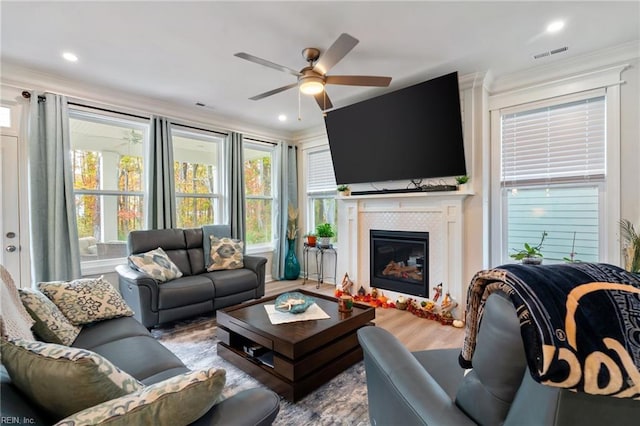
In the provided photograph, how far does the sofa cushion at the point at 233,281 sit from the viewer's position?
329 centimetres

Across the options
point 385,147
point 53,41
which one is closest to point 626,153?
point 385,147

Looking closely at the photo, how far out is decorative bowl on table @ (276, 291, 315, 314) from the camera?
2.30 meters

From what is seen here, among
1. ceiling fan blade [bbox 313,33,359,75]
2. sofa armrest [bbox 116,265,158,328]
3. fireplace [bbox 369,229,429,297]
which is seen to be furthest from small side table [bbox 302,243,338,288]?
ceiling fan blade [bbox 313,33,359,75]

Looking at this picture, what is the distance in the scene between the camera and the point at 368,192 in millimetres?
3980

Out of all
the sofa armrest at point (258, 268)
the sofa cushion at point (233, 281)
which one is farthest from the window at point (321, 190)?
the sofa cushion at point (233, 281)

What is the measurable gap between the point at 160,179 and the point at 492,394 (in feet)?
13.1

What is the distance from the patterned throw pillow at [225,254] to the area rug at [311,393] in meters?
1.00

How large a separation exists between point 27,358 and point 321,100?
280cm

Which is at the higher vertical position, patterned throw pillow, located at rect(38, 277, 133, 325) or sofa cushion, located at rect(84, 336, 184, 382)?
patterned throw pillow, located at rect(38, 277, 133, 325)

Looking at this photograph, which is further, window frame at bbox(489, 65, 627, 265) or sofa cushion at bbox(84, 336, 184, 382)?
window frame at bbox(489, 65, 627, 265)

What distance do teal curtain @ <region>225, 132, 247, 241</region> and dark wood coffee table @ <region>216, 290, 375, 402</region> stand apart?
2.26 metres

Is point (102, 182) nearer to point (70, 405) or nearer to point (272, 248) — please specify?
point (272, 248)

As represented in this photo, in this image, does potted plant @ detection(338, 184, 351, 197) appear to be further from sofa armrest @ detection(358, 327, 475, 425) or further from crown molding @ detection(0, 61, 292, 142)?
sofa armrest @ detection(358, 327, 475, 425)

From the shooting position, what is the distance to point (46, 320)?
1.62 metres
